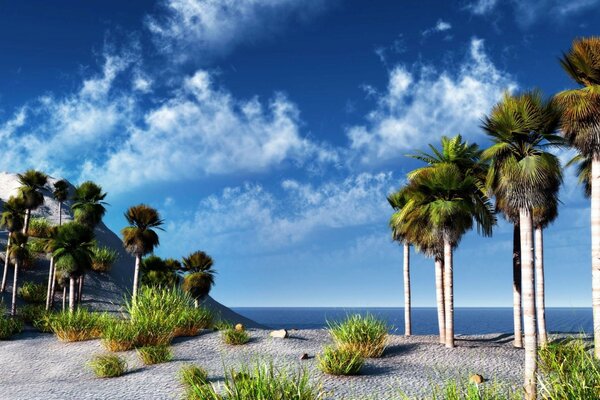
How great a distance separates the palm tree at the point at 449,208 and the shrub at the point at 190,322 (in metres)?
9.88

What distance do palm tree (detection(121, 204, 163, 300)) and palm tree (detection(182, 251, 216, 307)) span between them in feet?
24.1

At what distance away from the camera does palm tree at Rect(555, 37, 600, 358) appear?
15223mm

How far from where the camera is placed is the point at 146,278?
160ft

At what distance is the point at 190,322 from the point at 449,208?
1165 cm

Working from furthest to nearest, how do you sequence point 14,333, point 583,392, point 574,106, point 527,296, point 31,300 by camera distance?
point 31,300 → point 14,333 → point 574,106 → point 527,296 → point 583,392

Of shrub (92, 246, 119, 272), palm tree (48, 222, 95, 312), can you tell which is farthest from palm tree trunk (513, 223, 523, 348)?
shrub (92, 246, 119, 272)

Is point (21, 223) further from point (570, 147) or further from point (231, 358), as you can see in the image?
point (570, 147)

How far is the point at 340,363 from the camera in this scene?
14.2m

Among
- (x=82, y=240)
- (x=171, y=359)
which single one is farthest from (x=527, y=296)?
(x=82, y=240)

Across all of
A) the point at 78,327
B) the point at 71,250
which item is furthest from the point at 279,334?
the point at 71,250

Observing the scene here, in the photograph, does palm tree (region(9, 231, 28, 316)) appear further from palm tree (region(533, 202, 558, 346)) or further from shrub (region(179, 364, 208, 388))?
palm tree (region(533, 202, 558, 346))

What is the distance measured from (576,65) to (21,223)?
140ft

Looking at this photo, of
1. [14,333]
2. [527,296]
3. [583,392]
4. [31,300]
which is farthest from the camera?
[31,300]

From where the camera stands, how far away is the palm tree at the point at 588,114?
15223 millimetres
